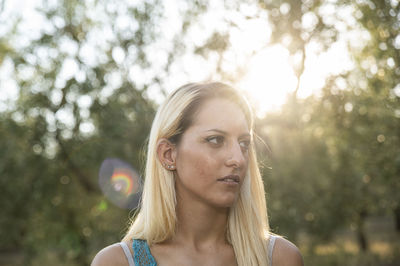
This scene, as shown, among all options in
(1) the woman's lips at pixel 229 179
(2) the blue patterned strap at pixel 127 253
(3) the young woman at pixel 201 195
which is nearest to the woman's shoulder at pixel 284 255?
(3) the young woman at pixel 201 195

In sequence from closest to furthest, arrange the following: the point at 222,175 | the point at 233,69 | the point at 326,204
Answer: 1. the point at 222,175
2. the point at 233,69
3. the point at 326,204

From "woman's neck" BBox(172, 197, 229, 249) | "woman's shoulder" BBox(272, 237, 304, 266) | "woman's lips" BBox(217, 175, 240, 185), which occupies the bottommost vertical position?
"woman's shoulder" BBox(272, 237, 304, 266)

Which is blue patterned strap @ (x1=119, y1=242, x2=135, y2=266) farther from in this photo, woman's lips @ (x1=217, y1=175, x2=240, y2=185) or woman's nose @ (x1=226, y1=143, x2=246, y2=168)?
woman's nose @ (x1=226, y1=143, x2=246, y2=168)

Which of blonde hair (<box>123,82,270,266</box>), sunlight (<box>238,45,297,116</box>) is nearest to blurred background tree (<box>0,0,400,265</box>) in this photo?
sunlight (<box>238,45,297,116</box>)

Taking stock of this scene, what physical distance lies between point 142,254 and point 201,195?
57 centimetres

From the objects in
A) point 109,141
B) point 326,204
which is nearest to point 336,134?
point 109,141

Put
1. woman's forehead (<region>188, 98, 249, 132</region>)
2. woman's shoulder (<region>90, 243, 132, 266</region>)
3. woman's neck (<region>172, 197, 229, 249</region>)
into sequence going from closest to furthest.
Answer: woman's shoulder (<region>90, 243, 132, 266</region>)
woman's forehead (<region>188, 98, 249, 132</region>)
woman's neck (<region>172, 197, 229, 249</region>)

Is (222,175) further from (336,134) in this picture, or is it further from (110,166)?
(110,166)

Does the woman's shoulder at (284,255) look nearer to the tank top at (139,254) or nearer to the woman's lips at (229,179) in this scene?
the woman's lips at (229,179)

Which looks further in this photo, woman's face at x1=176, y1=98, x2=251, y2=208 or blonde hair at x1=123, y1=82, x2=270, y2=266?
blonde hair at x1=123, y1=82, x2=270, y2=266

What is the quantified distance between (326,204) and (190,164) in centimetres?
1647

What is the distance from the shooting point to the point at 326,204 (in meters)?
18.5

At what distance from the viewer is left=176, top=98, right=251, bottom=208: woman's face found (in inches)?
121

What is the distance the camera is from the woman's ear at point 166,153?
129 inches
